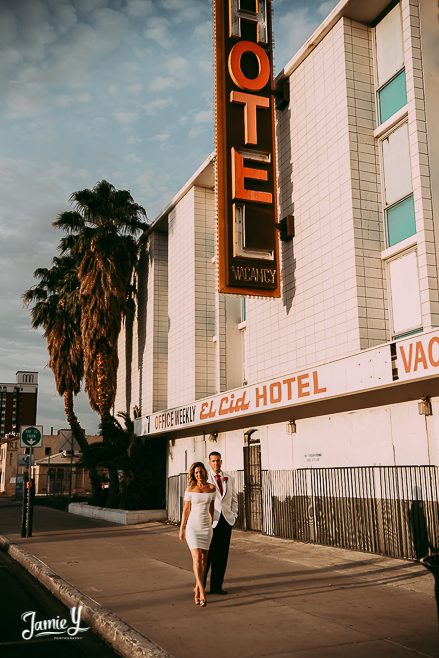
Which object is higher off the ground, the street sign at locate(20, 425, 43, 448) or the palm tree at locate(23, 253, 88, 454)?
the palm tree at locate(23, 253, 88, 454)

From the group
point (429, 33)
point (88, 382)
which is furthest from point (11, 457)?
point (429, 33)

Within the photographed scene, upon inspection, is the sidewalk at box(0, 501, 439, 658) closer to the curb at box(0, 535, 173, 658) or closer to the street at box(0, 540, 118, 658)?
the curb at box(0, 535, 173, 658)

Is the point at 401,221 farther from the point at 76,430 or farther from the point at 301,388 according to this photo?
the point at 76,430

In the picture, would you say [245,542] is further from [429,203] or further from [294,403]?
[429,203]

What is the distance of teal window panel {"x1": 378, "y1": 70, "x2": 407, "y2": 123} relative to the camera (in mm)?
15359

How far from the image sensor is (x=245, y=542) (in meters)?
15.6

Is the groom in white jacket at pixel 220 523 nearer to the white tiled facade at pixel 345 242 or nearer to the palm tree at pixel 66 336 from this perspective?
the white tiled facade at pixel 345 242

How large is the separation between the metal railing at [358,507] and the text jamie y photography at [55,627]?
203 inches

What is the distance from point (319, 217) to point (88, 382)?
1492 centimetres

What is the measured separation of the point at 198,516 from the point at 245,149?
11.5 meters

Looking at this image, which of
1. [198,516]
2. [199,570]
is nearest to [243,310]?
[198,516]

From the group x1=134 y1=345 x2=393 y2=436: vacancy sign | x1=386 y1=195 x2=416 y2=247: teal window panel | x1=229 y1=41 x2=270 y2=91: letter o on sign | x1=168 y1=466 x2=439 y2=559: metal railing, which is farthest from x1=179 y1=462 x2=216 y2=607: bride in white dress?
x1=229 y1=41 x2=270 y2=91: letter o on sign

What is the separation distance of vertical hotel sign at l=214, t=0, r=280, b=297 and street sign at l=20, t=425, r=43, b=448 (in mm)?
7087

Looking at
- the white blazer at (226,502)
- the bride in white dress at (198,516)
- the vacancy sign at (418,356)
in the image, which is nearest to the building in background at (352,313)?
the vacancy sign at (418,356)
